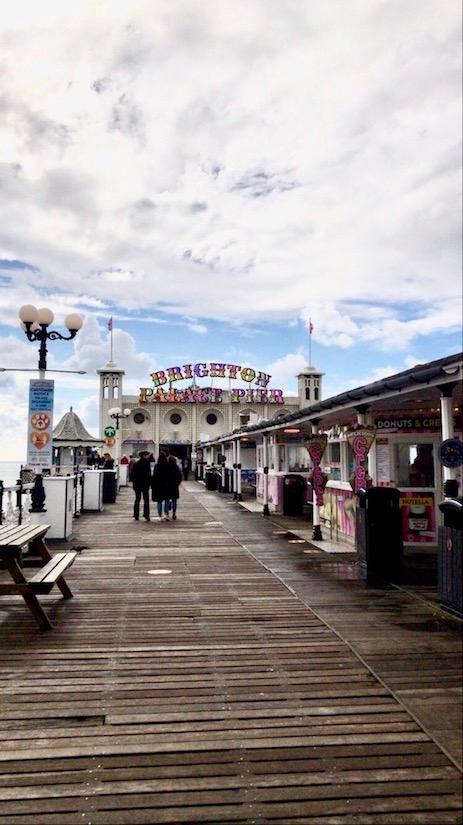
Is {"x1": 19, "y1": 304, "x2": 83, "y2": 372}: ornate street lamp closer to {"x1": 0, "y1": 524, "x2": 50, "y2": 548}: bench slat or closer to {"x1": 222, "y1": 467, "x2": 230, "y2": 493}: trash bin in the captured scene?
{"x1": 0, "y1": 524, "x2": 50, "y2": 548}: bench slat

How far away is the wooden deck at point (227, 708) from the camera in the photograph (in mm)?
2811

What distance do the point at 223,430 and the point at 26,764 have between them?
175 ft

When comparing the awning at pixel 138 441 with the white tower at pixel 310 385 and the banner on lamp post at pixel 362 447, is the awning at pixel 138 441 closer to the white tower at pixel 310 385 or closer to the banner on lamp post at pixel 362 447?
the white tower at pixel 310 385

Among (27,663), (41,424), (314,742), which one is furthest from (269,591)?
(41,424)

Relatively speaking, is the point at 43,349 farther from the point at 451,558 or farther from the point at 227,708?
the point at 227,708

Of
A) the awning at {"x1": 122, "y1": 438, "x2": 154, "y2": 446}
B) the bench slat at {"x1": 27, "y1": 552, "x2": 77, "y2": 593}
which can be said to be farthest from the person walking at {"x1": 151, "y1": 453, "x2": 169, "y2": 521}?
the awning at {"x1": 122, "y1": 438, "x2": 154, "y2": 446}

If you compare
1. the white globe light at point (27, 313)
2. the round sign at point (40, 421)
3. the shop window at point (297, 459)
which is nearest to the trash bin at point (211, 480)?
the shop window at point (297, 459)

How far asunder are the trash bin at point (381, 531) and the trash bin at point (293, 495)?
27.8 feet

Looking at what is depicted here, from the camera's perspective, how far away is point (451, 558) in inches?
239

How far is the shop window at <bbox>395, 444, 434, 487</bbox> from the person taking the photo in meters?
10.3

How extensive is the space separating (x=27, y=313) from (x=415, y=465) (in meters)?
7.58

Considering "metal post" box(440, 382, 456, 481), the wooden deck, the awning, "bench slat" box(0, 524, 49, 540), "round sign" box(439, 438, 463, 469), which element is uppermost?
the awning

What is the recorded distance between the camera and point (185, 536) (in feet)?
39.0

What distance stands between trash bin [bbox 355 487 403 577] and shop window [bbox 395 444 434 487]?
2.28 m
